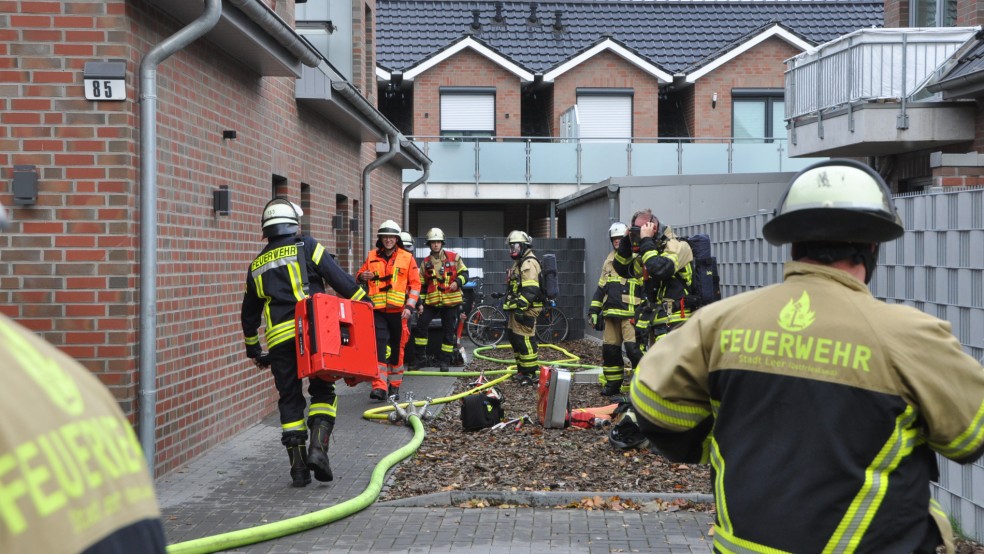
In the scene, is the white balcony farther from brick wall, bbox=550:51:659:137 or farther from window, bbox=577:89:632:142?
window, bbox=577:89:632:142

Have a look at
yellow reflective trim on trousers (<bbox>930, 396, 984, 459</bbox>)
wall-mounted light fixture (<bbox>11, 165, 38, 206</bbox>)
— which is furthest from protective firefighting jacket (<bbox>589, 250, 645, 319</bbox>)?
yellow reflective trim on trousers (<bbox>930, 396, 984, 459</bbox>)

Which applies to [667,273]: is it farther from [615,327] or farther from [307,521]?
[307,521]

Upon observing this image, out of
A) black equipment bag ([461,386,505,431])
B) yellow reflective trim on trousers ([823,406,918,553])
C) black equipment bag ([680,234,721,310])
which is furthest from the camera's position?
black equipment bag ([461,386,505,431])

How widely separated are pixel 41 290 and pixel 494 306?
49.7 feet

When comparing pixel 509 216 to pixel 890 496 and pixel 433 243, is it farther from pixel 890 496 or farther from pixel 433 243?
pixel 890 496

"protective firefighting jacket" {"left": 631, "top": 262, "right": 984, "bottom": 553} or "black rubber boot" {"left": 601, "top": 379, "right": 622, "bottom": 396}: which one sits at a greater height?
"protective firefighting jacket" {"left": 631, "top": 262, "right": 984, "bottom": 553}

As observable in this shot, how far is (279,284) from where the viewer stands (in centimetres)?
789

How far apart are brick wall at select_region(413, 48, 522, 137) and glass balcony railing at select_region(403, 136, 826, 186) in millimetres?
1957

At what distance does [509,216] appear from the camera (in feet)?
105

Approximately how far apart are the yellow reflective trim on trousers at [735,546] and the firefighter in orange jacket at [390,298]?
387 inches

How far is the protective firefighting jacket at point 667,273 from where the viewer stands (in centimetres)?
1014

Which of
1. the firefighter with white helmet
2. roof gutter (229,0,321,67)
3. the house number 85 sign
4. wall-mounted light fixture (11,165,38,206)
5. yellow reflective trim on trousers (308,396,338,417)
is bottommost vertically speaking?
yellow reflective trim on trousers (308,396,338,417)

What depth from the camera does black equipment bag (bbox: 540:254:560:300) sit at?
1470 cm

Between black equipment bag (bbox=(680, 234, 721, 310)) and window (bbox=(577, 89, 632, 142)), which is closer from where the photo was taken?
black equipment bag (bbox=(680, 234, 721, 310))
